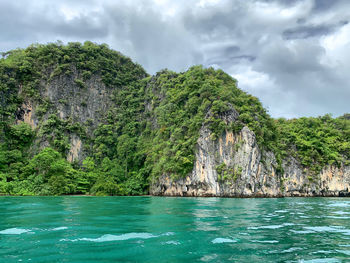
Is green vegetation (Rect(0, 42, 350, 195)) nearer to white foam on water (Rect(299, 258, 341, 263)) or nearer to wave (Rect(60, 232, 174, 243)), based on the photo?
wave (Rect(60, 232, 174, 243))

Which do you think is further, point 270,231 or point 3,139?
point 3,139

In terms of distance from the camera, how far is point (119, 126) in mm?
58281

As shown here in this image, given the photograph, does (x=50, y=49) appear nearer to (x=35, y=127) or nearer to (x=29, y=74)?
(x=29, y=74)

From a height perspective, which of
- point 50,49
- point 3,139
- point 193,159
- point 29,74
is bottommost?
point 193,159

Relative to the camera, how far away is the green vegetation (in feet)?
129

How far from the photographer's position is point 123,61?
67.4 meters

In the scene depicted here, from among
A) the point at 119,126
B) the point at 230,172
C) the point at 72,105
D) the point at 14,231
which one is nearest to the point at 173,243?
the point at 14,231

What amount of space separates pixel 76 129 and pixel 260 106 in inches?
1433

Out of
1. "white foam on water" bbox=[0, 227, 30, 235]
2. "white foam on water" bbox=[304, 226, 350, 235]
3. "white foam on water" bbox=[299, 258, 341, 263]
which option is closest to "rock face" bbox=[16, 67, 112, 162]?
"white foam on water" bbox=[0, 227, 30, 235]

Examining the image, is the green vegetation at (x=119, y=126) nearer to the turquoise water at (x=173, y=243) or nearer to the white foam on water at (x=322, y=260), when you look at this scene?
the turquoise water at (x=173, y=243)

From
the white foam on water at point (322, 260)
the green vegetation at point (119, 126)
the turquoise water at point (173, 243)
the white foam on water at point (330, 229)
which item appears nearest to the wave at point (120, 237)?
the turquoise water at point (173, 243)

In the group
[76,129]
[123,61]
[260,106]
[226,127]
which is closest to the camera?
[226,127]

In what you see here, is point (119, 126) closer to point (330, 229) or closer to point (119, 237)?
point (119, 237)

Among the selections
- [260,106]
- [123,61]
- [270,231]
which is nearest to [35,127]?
[123,61]
